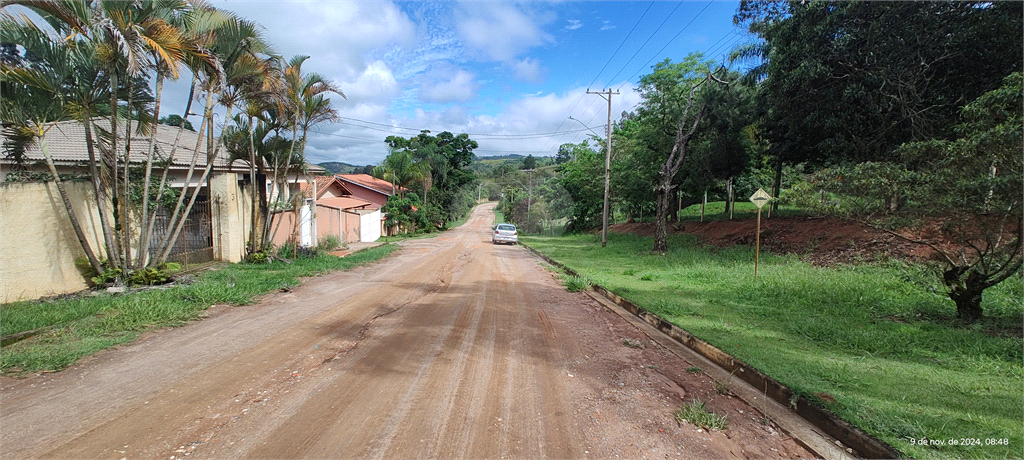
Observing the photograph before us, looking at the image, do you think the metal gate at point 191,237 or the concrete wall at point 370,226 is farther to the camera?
the concrete wall at point 370,226

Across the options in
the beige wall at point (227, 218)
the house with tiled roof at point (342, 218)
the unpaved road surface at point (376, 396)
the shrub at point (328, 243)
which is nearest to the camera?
the unpaved road surface at point (376, 396)

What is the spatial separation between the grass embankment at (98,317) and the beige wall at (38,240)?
0.63 metres

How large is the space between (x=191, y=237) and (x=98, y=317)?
6148 millimetres

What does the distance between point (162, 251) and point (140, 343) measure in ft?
14.8

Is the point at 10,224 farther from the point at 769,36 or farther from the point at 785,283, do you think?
the point at 769,36

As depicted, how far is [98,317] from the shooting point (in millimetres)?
6391

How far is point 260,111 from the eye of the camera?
11852mm

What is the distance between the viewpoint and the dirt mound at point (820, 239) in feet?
36.1

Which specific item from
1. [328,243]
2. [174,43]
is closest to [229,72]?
[174,43]

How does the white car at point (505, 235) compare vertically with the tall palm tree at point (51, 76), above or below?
below

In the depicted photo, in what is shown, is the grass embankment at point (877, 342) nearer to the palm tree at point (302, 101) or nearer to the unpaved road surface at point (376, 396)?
the unpaved road surface at point (376, 396)

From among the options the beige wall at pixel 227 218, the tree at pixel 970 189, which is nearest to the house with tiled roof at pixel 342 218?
the beige wall at pixel 227 218

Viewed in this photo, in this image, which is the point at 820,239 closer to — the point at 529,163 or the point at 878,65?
the point at 878,65

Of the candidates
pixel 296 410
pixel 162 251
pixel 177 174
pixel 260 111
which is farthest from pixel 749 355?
pixel 177 174
